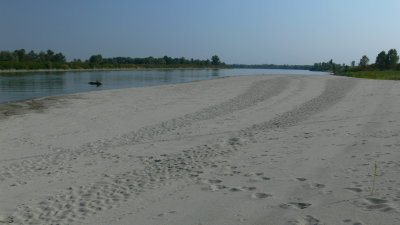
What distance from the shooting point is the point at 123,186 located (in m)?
6.70

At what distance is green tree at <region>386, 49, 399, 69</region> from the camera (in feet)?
264

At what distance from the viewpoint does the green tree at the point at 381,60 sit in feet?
269

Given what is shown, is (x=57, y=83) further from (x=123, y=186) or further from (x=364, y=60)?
(x=364, y=60)

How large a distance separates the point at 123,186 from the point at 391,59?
88.1 m

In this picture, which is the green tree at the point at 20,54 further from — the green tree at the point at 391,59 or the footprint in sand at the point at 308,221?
the footprint in sand at the point at 308,221

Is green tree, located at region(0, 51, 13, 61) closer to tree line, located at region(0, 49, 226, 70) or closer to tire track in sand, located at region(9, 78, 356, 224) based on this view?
tree line, located at region(0, 49, 226, 70)

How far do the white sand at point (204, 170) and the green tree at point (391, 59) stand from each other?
75270 mm

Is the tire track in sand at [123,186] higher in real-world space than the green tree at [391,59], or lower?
lower

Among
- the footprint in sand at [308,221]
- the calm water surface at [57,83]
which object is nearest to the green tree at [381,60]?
the calm water surface at [57,83]

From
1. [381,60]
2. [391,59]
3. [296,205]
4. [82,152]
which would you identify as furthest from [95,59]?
[296,205]

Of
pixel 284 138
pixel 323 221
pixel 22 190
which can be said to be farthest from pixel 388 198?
pixel 22 190

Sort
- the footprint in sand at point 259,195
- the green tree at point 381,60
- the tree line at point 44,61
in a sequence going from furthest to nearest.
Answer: the tree line at point 44,61, the green tree at point 381,60, the footprint in sand at point 259,195

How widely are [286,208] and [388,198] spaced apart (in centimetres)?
157

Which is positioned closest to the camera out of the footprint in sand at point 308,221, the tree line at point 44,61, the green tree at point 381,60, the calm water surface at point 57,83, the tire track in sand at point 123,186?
the footprint in sand at point 308,221
